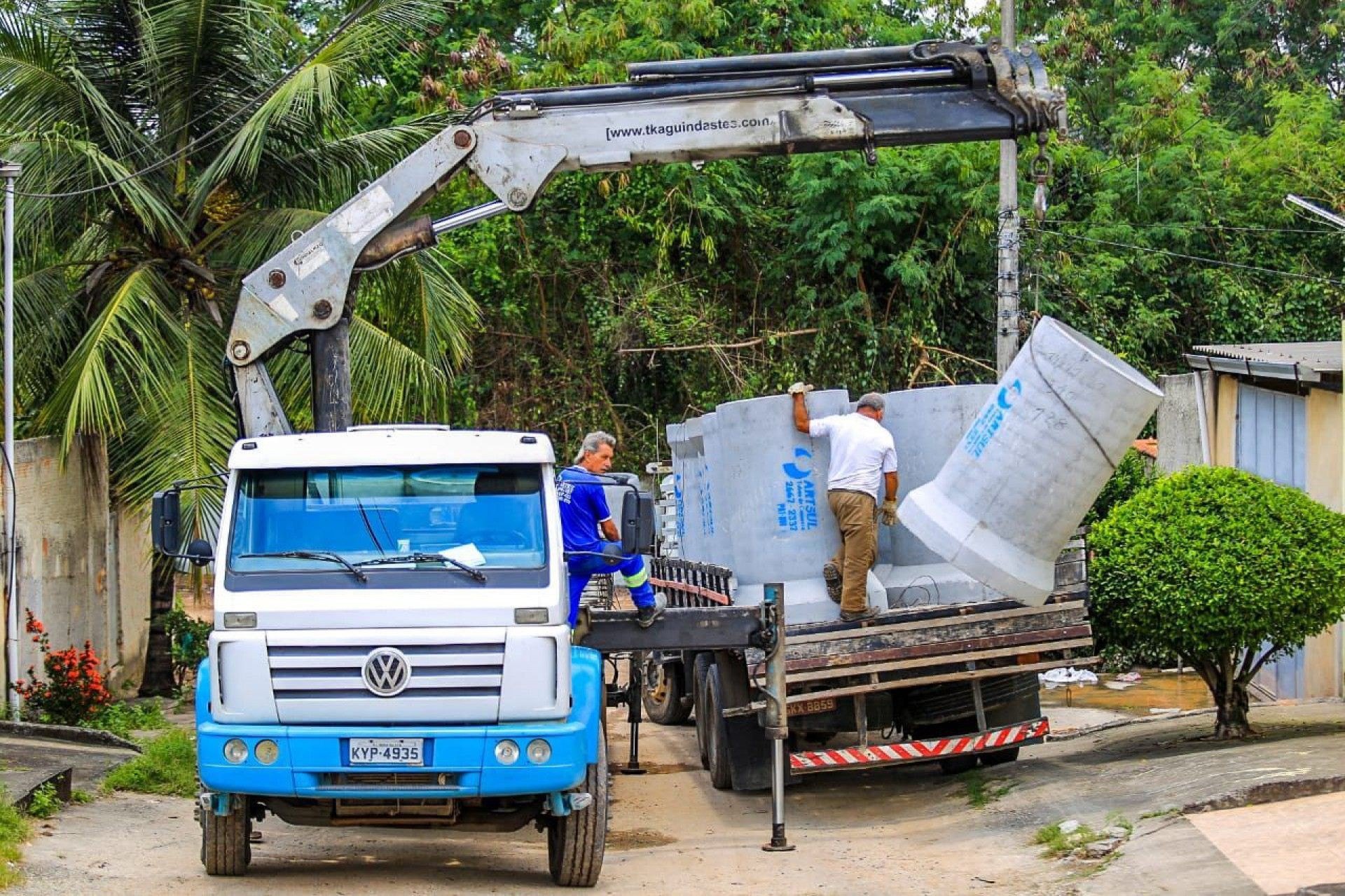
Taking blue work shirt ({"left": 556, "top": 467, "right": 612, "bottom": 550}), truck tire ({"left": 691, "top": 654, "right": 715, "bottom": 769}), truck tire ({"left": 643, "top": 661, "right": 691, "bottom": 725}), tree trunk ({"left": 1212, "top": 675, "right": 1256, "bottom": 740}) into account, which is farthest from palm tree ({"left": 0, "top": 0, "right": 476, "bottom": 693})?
tree trunk ({"left": 1212, "top": 675, "right": 1256, "bottom": 740})

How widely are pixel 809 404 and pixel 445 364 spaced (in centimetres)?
699

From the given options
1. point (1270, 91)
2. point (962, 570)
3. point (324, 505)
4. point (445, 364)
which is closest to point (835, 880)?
point (962, 570)

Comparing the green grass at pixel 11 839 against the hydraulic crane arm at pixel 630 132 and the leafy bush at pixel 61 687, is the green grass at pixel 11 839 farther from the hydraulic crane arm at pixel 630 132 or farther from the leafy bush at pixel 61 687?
the leafy bush at pixel 61 687

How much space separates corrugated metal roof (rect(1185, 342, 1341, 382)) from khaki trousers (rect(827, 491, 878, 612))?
5073 mm

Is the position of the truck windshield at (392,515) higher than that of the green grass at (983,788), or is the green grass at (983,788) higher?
the truck windshield at (392,515)

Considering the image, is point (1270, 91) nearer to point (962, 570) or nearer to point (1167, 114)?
point (1167, 114)

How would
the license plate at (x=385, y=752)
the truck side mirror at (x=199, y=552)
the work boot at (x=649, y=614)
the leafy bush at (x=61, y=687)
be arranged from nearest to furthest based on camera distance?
the license plate at (x=385, y=752)
the truck side mirror at (x=199, y=552)
the work boot at (x=649, y=614)
the leafy bush at (x=61, y=687)

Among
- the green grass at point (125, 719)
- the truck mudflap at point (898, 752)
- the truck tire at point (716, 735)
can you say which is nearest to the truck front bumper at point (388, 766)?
the truck mudflap at point (898, 752)

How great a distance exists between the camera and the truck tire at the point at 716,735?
37.7 feet

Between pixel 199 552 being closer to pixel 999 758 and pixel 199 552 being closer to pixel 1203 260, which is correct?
pixel 999 758

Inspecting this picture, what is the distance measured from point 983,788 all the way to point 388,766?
16.1 feet

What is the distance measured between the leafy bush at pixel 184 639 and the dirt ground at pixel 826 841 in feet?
16.2

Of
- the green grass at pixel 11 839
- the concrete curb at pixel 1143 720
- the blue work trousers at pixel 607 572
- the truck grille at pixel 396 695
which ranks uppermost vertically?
the blue work trousers at pixel 607 572

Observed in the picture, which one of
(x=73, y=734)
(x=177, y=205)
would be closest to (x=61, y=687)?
(x=73, y=734)
